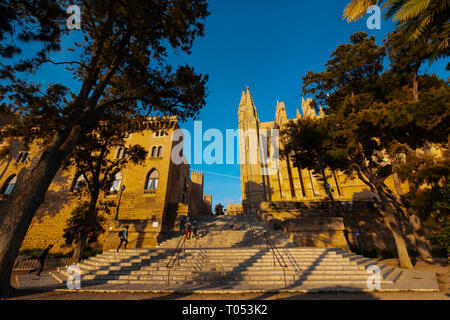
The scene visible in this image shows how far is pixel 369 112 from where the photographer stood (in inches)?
345

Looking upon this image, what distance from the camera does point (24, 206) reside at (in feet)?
16.3

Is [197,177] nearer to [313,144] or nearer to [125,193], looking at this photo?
[125,193]

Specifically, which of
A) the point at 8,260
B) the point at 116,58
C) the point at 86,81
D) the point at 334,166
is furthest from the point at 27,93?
the point at 334,166

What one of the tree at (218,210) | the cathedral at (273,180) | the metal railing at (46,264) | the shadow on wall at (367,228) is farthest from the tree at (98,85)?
the tree at (218,210)

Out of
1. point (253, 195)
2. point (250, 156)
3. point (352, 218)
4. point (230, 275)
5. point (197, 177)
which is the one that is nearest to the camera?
point (230, 275)

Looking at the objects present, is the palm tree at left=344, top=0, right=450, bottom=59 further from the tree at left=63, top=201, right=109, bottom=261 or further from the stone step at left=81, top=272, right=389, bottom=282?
the tree at left=63, top=201, right=109, bottom=261

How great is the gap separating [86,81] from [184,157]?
16.8 metres

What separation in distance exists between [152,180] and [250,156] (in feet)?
59.9

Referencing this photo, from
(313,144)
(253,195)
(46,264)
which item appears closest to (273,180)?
(253,195)

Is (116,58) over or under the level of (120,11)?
under

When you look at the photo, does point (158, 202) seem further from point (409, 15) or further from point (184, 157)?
point (409, 15)

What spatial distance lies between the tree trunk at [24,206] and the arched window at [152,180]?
12903mm

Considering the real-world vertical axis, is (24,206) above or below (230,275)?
above

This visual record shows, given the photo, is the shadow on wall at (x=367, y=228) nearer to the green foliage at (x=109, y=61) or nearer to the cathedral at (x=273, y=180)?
the cathedral at (x=273, y=180)
